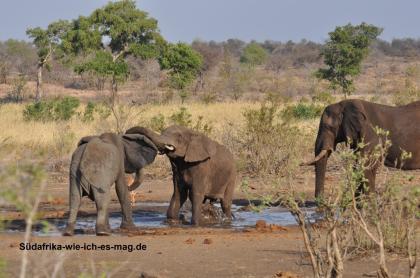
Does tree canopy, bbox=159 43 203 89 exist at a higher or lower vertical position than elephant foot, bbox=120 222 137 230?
higher

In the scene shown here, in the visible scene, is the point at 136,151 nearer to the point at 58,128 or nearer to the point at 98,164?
the point at 98,164

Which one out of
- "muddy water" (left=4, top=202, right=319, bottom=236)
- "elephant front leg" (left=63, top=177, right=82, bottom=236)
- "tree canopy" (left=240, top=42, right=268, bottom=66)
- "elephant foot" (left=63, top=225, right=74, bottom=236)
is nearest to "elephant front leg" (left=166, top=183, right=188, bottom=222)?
"muddy water" (left=4, top=202, right=319, bottom=236)

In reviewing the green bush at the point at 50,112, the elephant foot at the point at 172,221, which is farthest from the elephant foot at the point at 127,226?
the green bush at the point at 50,112

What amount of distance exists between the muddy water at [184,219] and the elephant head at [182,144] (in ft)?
2.97

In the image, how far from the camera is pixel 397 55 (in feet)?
253

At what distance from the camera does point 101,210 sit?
1091 centimetres

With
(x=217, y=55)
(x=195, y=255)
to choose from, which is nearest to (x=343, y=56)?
(x=217, y=55)

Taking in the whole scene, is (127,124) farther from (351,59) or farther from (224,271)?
(351,59)

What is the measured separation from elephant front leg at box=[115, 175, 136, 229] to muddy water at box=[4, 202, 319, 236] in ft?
1.36

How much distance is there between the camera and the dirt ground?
27.9 ft

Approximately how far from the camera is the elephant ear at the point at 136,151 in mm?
11820

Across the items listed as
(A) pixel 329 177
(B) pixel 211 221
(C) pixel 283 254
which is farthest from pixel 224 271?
(A) pixel 329 177

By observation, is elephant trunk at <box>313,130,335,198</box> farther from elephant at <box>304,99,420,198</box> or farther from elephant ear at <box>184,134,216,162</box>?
elephant ear at <box>184,134,216,162</box>

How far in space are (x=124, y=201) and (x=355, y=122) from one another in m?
4.00
